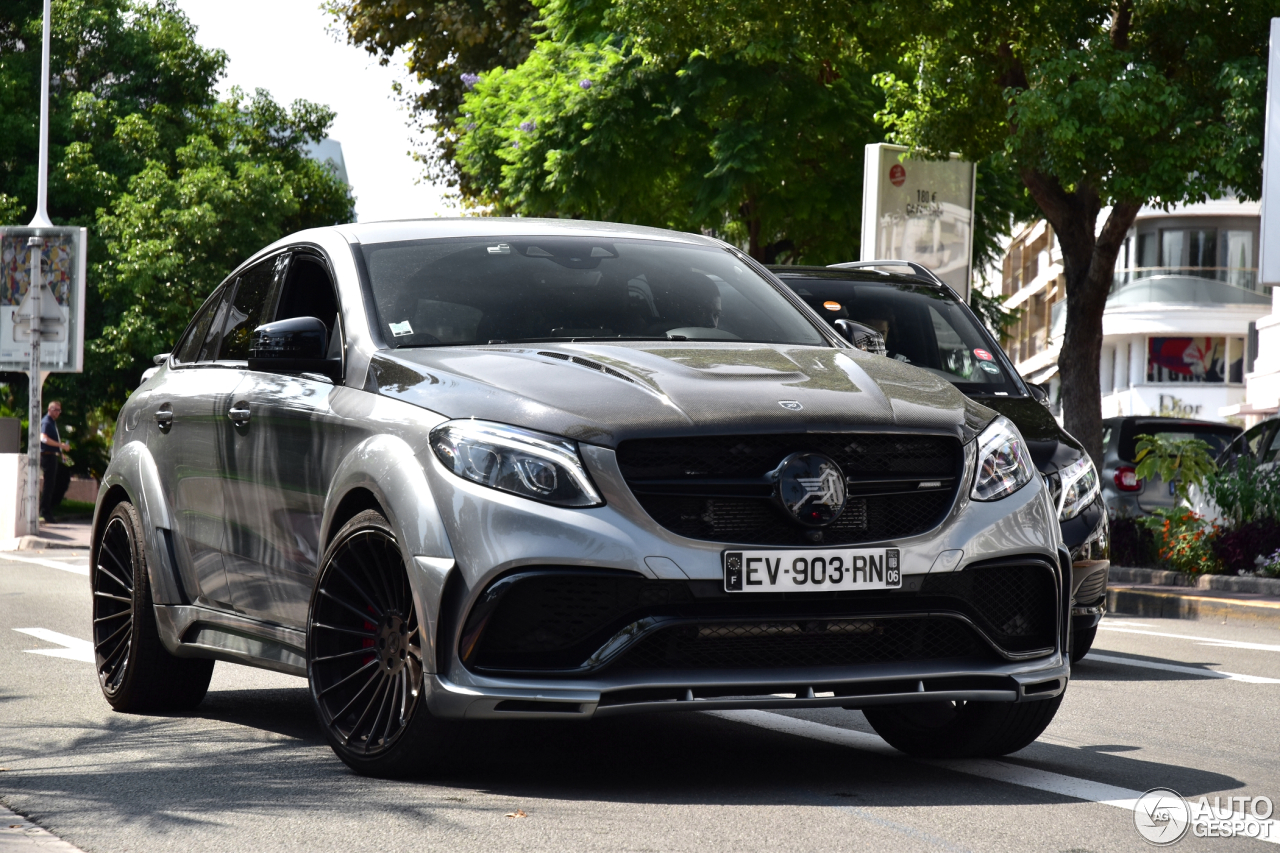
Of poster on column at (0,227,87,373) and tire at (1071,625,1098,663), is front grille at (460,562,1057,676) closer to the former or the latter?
tire at (1071,625,1098,663)

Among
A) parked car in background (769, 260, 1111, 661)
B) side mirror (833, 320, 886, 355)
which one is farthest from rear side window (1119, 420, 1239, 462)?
side mirror (833, 320, 886, 355)

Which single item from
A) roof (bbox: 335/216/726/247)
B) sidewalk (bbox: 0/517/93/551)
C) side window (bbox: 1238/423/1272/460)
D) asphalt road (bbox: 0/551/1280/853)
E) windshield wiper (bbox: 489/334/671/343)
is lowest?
sidewalk (bbox: 0/517/93/551)

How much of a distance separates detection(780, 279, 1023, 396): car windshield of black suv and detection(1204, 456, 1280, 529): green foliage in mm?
6460

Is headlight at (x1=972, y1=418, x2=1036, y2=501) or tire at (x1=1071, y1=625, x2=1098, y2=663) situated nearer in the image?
headlight at (x1=972, y1=418, x2=1036, y2=501)

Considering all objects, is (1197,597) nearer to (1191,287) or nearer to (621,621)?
(621,621)

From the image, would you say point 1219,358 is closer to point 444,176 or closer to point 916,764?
point 444,176

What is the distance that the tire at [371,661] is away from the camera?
516cm

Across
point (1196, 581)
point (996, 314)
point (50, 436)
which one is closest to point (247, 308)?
point (1196, 581)

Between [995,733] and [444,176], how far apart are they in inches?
1110

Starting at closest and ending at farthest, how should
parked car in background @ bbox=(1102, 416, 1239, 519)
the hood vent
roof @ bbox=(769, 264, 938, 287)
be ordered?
1. the hood vent
2. roof @ bbox=(769, 264, 938, 287)
3. parked car in background @ bbox=(1102, 416, 1239, 519)

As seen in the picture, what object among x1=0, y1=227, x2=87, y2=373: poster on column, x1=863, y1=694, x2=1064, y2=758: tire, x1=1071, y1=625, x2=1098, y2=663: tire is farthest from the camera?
x1=0, y1=227, x2=87, y2=373: poster on column

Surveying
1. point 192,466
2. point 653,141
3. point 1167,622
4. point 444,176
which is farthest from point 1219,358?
point 192,466

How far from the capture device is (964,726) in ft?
19.2

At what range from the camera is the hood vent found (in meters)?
5.27
